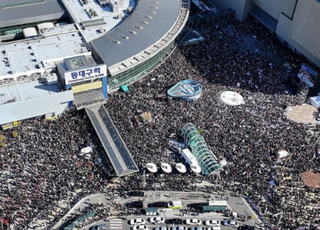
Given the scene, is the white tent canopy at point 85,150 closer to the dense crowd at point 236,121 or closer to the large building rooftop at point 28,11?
the dense crowd at point 236,121

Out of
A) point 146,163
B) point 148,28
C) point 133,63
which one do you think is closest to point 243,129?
point 146,163

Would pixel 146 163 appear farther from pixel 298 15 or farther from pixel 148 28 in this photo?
pixel 298 15

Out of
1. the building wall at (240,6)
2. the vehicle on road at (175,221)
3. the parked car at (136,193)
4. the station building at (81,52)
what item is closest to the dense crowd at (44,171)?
the station building at (81,52)

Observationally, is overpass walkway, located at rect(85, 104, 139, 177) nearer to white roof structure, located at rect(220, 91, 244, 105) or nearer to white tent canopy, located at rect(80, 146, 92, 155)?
white tent canopy, located at rect(80, 146, 92, 155)

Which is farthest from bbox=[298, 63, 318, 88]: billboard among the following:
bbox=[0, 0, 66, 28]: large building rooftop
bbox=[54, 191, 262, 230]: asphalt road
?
bbox=[0, 0, 66, 28]: large building rooftop

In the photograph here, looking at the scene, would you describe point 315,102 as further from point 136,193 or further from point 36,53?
point 36,53

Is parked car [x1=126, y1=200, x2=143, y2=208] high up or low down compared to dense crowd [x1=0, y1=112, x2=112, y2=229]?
down
